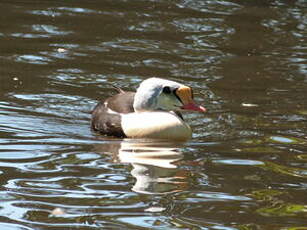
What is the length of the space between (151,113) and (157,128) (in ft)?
0.90

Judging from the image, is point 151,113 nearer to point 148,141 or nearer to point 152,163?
point 148,141

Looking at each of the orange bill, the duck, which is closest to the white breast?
the duck

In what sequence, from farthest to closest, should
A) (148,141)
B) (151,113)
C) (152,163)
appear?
(151,113), (148,141), (152,163)

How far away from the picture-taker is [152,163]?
7.84 metres

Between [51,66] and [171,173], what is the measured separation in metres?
4.29

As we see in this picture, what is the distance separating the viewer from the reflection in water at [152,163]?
23.1ft

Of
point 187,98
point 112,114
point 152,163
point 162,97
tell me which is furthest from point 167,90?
point 152,163

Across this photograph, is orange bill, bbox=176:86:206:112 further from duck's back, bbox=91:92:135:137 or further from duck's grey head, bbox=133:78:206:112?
duck's back, bbox=91:92:135:137

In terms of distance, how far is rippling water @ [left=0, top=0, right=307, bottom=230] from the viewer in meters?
6.50

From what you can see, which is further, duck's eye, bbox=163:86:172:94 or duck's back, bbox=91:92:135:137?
duck's eye, bbox=163:86:172:94

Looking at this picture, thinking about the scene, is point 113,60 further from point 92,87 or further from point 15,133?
point 15,133

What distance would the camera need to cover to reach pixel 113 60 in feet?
39.0

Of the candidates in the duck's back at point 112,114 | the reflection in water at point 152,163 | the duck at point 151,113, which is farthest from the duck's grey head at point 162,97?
the reflection in water at point 152,163

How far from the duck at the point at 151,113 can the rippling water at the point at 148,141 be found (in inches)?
6.0
